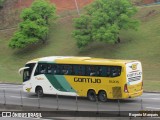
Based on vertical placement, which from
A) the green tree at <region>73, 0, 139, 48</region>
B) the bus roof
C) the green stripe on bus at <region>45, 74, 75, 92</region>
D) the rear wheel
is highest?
the green tree at <region>73, 0, 139, 48</region>

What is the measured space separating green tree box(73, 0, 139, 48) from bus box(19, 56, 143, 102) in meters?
24.9

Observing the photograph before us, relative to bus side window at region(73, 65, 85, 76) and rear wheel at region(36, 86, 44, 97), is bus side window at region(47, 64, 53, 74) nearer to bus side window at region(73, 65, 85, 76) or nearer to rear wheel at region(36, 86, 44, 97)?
rear wheel at region(36, 86, 44, 97)

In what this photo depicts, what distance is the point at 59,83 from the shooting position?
1362 inches

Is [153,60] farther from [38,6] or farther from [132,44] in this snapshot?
[38,6]

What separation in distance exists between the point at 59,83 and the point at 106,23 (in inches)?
1144

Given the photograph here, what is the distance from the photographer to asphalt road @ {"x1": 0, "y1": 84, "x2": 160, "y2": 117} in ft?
93.4

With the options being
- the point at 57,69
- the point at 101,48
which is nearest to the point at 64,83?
the point at 57,69

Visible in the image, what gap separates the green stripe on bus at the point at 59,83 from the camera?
34.1 metres

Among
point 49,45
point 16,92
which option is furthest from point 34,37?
point 16,92

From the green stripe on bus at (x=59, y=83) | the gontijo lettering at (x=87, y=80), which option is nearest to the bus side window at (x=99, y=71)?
the gontijo lettering at (x=87, y=80)

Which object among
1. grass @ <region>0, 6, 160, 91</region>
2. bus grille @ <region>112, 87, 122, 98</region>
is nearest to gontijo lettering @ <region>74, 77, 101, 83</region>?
bus grille @ <region>112, 87, 122, 98</region>

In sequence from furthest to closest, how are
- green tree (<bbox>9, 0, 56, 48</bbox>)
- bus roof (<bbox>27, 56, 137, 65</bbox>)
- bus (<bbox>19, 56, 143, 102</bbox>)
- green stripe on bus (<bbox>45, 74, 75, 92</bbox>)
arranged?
green tree (<bbox>9, 0, 56, 48</bbox>) → green stripe on bus (<bbox>45, 74, 75, 92</bbox>) → bus roof (<bbox>27, 56, 137, 65</bbox>) → bus (<bbox>19, 56, 143, 102</bbox>)

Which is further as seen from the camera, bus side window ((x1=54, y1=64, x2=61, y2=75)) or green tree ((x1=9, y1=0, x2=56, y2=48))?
green tree ((x1=9, y1=0, x2=56, y2=48))

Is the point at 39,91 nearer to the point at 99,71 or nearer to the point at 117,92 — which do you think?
the point at 99,71
